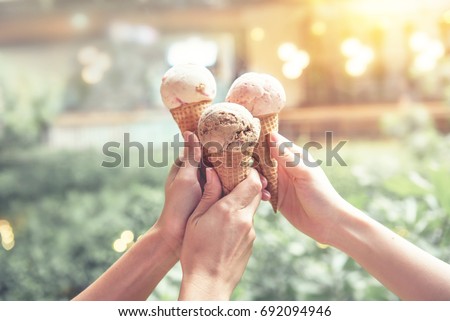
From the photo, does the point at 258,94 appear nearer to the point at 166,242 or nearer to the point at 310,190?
the point at 310,190

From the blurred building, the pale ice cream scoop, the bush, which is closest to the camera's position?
the pale ice cream scoop

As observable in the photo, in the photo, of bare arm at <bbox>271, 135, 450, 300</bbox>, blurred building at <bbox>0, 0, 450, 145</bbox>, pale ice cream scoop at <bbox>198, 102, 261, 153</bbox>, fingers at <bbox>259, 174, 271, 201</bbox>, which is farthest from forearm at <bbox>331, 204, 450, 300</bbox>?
blurred building at <bbox>0, 0, 450, 145</bbox>

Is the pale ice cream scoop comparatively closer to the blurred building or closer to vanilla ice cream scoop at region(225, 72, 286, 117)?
vanilla ice cream scoop at region(225, 72, 286, 117)

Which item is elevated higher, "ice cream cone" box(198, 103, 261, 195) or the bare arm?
"ice cream cone" box(198, 103, 261, 195)

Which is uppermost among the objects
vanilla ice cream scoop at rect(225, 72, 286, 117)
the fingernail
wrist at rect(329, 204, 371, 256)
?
vanilla ice cream scoop at rect(225, 72, 286, 117)
